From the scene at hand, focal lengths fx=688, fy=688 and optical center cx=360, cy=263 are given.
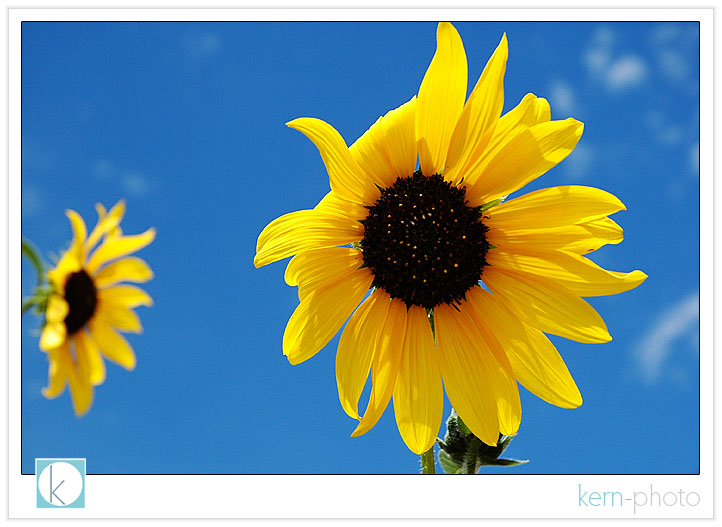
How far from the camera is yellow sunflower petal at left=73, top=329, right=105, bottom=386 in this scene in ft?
3.13

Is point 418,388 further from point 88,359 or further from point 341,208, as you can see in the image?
point 88,359

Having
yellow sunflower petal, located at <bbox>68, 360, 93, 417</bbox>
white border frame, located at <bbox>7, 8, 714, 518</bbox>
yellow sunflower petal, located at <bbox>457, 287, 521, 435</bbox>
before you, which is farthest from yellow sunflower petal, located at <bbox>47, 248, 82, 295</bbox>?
yellow sunflower petal, located at <bbox>457, 287, 521, 435</bbox>

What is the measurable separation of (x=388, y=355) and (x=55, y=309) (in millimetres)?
707

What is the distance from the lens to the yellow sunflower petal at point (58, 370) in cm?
91

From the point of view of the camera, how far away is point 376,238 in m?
1.35

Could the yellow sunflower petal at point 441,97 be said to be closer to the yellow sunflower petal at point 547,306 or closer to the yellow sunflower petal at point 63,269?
the yellow sunflower petal at point 547,306

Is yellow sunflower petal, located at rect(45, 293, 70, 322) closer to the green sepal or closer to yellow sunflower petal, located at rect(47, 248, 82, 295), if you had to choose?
yellow sunflower petal, located at rect(47, 248, 82, 295)

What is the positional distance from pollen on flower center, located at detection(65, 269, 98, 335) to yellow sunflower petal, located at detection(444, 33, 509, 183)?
0.71m

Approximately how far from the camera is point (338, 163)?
1.30 metres
